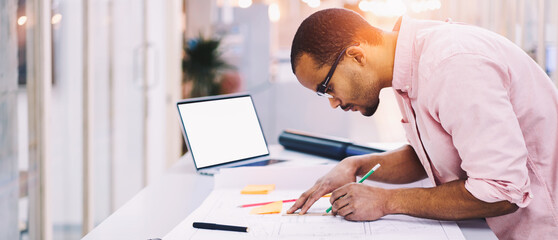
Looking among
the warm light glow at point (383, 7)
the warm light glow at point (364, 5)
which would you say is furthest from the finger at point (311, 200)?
the warm light glow at point (364, 5)

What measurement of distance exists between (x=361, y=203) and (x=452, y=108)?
291mm

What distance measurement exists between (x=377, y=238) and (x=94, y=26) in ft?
8.05

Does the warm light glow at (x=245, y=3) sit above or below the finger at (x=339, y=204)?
above

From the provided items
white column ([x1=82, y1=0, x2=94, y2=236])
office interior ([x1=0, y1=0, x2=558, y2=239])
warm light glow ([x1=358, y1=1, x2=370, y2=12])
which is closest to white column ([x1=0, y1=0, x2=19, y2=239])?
office interior ([x1=0, y1=0, x2=558, y2=239])

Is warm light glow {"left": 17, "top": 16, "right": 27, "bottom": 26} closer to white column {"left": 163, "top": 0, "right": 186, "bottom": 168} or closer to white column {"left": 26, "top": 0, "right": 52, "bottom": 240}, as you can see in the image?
white column {"left": 26, "top": 0, "right": 52, "bottom": 240}

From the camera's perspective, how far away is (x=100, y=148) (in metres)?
3.16

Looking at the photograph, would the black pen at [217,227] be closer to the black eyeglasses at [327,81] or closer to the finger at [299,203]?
the finger at [299,203]

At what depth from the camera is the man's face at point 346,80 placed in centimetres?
120

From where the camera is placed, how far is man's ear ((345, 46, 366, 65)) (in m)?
1.18

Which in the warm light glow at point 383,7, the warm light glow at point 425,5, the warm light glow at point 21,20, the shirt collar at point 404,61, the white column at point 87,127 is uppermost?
the warm light glow at point 383,7

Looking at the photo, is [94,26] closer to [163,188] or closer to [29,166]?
[29,166]

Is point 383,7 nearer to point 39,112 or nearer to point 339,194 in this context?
point 39,112

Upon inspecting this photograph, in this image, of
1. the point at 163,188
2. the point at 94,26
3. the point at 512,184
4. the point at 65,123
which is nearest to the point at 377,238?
the point at 512,184

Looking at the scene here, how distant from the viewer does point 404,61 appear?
3.77 feet
